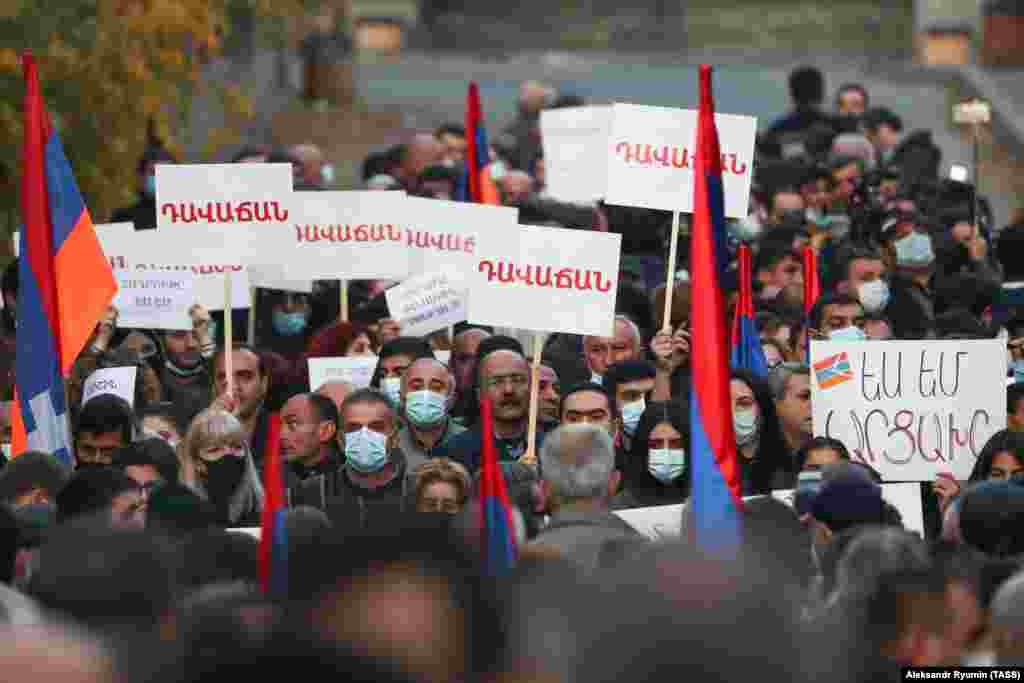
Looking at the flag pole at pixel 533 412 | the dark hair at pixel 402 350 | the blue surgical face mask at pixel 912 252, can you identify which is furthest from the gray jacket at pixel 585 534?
the blue surgical face mask at pixel 912 252

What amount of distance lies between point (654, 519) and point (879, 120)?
11283 millimetres

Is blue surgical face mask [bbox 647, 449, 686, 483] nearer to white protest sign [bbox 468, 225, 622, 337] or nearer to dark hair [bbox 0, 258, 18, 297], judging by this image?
white protest sign [bbox 468, 225, 622, 337]

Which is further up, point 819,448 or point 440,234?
point 440,234

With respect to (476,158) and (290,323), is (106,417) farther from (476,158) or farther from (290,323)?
(476,158)

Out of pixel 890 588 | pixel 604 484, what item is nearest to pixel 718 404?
pixel 604 484

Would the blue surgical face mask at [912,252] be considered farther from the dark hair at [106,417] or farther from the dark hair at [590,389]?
the dark hair at [106,417]

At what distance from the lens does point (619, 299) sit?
534 inches

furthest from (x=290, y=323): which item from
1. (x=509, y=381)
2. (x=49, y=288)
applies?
(x=49, y=288)

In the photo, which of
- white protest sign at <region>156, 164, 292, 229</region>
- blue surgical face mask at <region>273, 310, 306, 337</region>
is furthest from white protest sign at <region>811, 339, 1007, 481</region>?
blue surgical face mask at <region>273, 310, 306, 337</region>

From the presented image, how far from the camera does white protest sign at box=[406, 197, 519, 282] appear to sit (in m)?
13.0

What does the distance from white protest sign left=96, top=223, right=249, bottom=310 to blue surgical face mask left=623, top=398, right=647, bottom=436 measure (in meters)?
2.43

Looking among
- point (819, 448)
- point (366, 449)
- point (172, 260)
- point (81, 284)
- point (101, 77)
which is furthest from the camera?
point (101, 77)

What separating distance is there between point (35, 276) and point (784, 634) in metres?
5.81

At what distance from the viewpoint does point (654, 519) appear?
30.9ft
